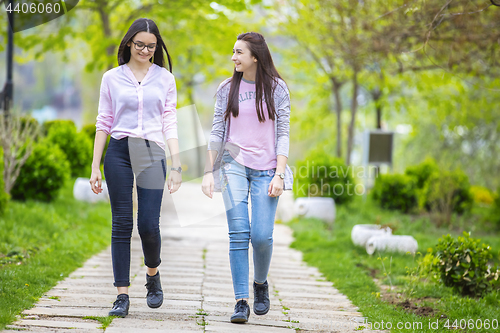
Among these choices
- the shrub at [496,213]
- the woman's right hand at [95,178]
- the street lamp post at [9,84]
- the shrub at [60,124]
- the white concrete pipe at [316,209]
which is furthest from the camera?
the shrub at [60,124]

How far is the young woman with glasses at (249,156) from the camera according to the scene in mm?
3014

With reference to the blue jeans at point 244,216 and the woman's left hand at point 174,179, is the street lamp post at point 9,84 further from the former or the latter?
the blue jeans at point 244,216

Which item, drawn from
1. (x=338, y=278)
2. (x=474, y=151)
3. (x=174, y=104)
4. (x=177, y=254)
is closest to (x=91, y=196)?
(x=177, y=254)

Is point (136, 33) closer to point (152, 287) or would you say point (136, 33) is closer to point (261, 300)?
point (152, 287)

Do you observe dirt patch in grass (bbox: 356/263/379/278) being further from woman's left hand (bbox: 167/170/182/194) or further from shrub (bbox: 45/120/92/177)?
shrub (bbox: 45/120/92/177)

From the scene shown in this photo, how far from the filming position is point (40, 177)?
7.04m

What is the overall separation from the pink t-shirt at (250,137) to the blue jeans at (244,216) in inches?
2.1

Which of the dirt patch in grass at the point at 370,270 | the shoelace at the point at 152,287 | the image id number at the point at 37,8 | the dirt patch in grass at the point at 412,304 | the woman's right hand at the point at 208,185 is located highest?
the image id number at the point at 37,8

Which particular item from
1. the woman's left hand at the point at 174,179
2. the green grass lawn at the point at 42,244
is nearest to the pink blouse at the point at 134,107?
the woman's left hand at the point at 174,179

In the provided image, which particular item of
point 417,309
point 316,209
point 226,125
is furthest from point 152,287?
point 316,209

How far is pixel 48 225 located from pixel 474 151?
15.5 meters

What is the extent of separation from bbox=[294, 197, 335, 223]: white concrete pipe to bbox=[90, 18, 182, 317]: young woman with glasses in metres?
5.49

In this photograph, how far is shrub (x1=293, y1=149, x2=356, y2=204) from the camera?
372 inches

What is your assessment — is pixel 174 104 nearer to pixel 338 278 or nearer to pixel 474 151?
pixel 338 278
